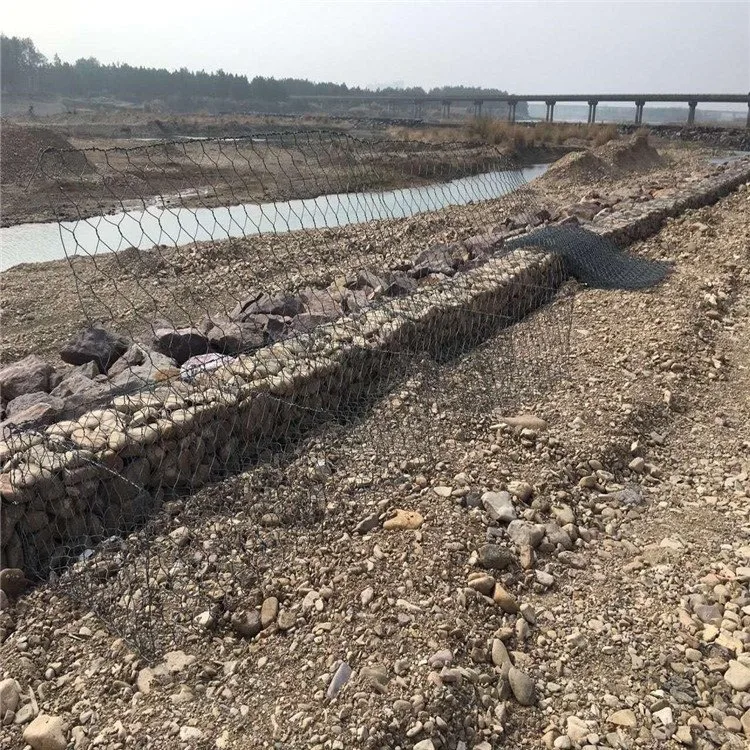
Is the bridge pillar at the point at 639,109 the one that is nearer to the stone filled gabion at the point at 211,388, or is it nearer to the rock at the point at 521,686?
the stone filled gabion at the point at 211,388

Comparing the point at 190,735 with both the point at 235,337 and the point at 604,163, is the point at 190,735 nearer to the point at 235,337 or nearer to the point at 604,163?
the point at 235,337

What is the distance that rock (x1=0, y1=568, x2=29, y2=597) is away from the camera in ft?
10.8

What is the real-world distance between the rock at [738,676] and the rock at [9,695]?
3.00 m

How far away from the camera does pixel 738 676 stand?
2.76 metres

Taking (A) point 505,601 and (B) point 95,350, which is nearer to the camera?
(A) point 505,601

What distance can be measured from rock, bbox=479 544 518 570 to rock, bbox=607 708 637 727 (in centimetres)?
89

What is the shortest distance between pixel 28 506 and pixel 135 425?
75cm

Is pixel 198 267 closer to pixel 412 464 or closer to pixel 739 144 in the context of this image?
pixel 412 464

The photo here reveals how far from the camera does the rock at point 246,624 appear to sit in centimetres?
308

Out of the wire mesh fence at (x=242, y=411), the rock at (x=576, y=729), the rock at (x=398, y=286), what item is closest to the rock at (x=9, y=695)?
the wire mesh fence at (x=242, y=411)

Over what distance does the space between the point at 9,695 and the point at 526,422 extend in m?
3.42

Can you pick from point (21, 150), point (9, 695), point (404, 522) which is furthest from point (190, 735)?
point (21, 150)

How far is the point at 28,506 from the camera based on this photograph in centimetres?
357

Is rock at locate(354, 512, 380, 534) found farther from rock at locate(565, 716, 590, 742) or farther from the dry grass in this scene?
the dry grass
